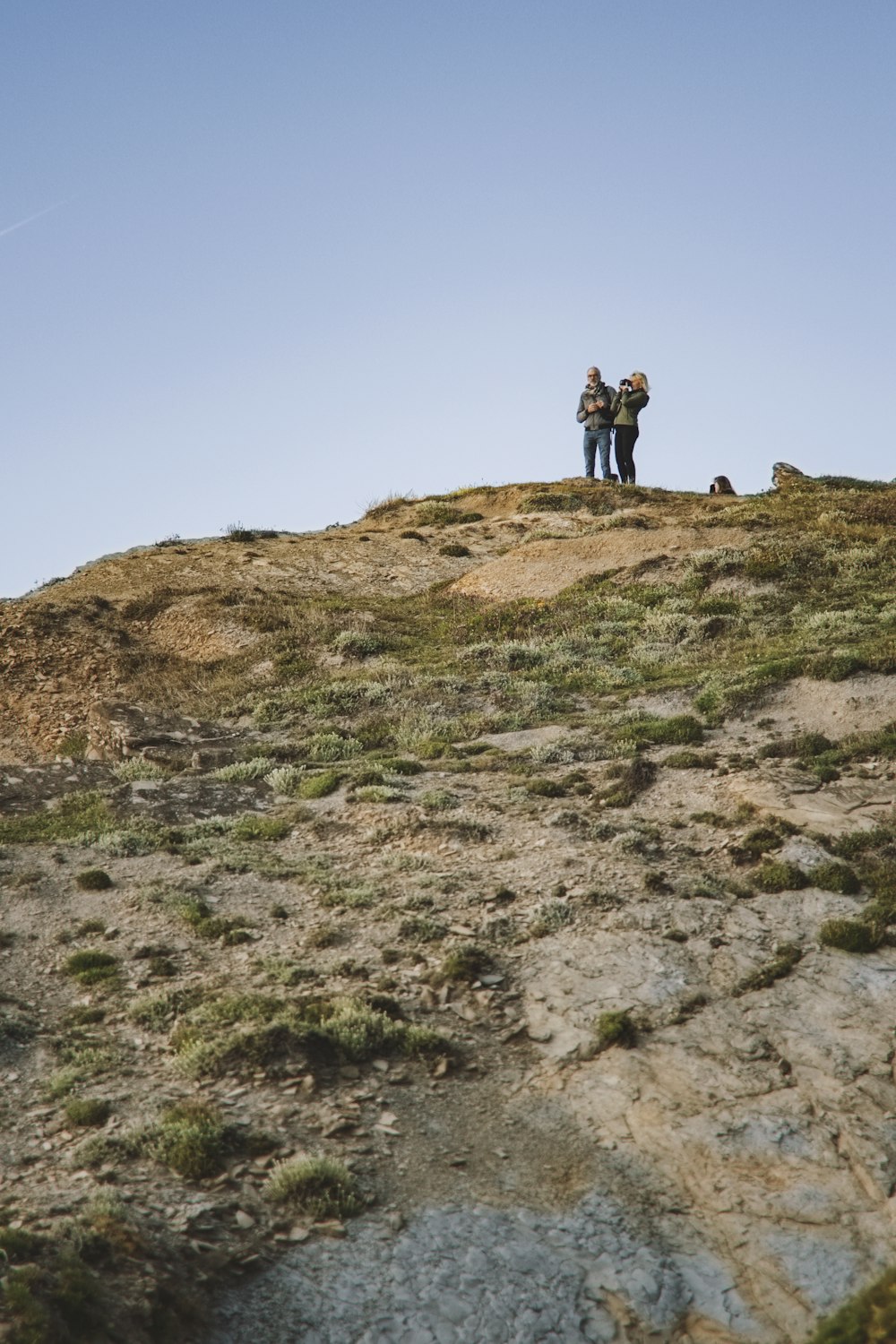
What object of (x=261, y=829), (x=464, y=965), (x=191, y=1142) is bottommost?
(x=191, y=1142)

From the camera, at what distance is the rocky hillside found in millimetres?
9000

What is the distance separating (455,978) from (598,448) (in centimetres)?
3375

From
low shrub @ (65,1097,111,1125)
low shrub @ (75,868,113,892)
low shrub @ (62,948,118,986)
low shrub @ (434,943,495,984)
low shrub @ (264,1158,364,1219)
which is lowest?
low shrub @ (264,1158,364,1219)

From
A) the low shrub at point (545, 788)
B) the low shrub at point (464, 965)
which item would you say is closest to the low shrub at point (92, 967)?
the low shrub at point (464, 965)

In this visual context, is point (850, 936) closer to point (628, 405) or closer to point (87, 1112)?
point (87, 1112)

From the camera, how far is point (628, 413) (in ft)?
134

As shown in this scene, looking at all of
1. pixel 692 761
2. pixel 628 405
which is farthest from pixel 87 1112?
pixel 628 405

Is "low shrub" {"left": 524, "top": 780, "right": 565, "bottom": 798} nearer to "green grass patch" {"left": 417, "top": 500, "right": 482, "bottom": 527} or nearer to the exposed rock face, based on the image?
the exposed rock face

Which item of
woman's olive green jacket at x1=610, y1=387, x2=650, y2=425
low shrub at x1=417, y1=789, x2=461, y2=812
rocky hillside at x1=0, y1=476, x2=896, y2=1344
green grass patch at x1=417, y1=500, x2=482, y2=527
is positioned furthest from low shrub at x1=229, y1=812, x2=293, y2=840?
woman's olive green jacket at x1=610, y1=387, x2=650, y2=425

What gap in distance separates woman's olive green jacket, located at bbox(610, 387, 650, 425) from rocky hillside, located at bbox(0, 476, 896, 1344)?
13.9 meters

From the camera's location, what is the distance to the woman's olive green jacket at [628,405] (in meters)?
40.1

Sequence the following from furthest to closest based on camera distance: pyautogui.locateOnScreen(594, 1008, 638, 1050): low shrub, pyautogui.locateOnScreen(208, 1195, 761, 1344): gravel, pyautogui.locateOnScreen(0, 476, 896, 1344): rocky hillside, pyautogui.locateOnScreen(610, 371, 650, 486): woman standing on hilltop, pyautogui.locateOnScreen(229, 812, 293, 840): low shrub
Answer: pyautogui.locateOnScreen(610, 371, 650, 486): woman standing on hilltop, pyautogui.locateOnScreen(229, 812, 293, 840): low shrub, pyautogui.locateOnScreen(594, 1008, 638, 1050): low shrub, pyautogui.locateOnScreen(0, 476, 896, 1344): rocky hillside, pyautogui.locateOnScreen(208, 1195, 761, 1344): gravel

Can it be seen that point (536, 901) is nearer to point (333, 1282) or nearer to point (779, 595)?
point (333, 1282)

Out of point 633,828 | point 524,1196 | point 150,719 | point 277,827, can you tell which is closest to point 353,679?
point 150,719
